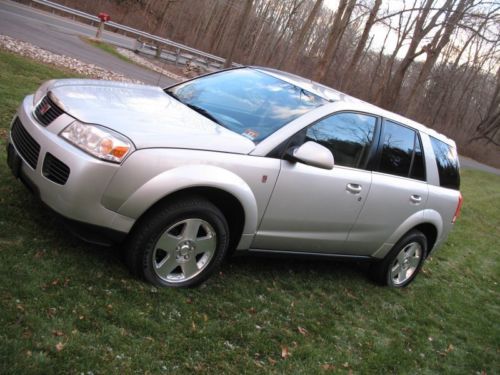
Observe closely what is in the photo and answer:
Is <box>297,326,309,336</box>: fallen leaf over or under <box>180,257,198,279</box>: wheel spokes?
under

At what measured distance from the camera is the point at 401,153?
5.39 meters

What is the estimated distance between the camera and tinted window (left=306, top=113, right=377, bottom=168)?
4.55 m

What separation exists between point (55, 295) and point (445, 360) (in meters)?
3.50

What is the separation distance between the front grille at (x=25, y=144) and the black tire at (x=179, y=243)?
34.8 inches

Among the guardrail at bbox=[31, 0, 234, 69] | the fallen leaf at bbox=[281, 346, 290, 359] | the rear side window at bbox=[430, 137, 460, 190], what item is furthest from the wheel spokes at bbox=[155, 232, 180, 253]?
the guardrail at bbox=[31, 0, 234, 69]

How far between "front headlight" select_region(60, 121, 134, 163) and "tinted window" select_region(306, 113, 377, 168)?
5.30 ft

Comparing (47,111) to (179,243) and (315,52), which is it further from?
(315,52)

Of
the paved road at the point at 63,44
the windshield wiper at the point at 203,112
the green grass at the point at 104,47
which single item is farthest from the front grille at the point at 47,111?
the green grass at the point at 104,47

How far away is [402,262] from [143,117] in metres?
3.52

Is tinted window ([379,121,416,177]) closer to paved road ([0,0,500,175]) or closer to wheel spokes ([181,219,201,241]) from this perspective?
wheel spokes ([181,219,201,241])

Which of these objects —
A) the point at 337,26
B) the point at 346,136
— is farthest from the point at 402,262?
the point at 337,26

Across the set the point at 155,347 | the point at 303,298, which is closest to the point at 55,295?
the point at 155,347

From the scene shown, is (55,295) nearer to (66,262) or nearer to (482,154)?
(66,262)

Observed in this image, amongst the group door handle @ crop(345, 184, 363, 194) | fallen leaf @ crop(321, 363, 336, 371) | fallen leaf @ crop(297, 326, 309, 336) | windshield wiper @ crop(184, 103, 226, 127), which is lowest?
fallen leaf @ crop(297, 326, 309, 336)
